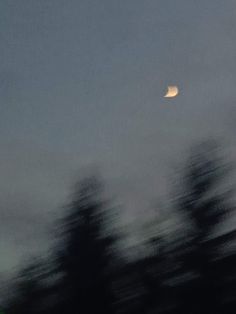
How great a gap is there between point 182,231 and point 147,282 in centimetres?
77

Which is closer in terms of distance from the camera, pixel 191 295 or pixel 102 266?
pixel 191 295

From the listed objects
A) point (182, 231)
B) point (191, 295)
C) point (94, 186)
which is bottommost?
point (191, 295)

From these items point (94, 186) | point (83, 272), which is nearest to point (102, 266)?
point (83, 272)

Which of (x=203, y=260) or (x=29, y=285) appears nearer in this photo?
(x=203, y=260)

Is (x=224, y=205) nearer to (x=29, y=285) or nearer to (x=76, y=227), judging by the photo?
(x=76, y=227)

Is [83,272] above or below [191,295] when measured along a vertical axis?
above

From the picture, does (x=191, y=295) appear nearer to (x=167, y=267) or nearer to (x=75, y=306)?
(x=167, y=267)

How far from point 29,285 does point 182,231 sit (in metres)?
2.29

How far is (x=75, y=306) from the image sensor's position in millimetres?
11680

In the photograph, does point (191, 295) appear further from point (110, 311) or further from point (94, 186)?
point (94, 186)

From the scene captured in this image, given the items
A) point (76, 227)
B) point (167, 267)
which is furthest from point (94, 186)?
point (167, 267)

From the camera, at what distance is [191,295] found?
11.0m

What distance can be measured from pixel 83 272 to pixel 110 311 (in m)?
0.68

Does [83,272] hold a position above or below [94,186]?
below
